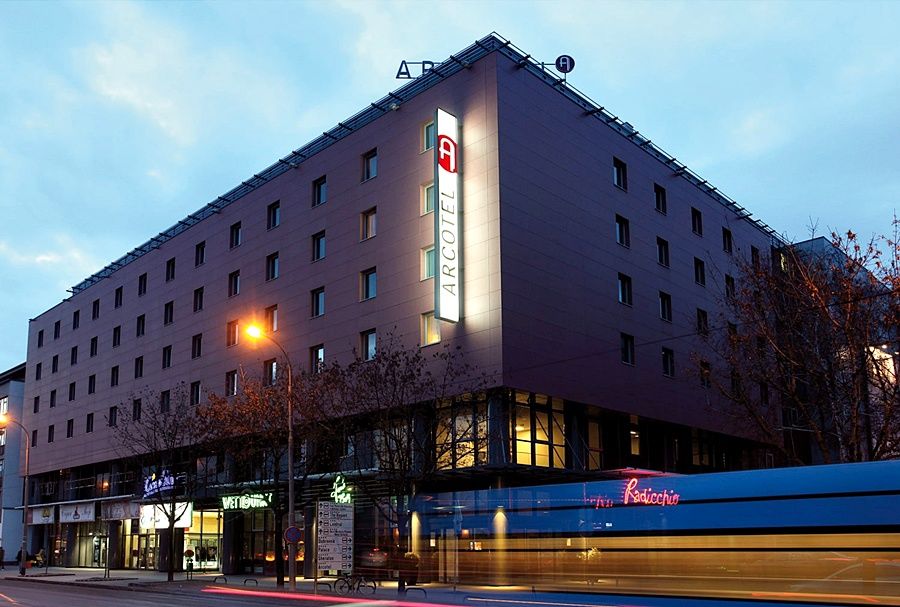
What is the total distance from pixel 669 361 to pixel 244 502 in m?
22.9

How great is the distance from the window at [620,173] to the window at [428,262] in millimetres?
11178

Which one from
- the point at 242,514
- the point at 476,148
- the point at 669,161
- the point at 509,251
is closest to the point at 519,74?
the point at 476,148

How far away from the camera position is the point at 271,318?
46.9m

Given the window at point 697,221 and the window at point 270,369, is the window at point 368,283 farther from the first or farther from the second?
the window at point 697,221

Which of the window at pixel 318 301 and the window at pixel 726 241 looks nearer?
the window at pixel 318 301

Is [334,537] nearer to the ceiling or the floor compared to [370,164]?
nearer to the floor

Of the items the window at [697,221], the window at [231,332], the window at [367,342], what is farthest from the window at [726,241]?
the window at [231,332]

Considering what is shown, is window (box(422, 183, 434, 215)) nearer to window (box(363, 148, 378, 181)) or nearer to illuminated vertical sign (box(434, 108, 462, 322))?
illuminated vertical sign (box(434, 108, 462, 322))

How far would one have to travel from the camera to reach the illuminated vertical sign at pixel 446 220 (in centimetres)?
3509

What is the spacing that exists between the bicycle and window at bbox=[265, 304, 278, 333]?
16.6 metres

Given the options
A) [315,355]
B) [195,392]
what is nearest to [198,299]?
[195,392]

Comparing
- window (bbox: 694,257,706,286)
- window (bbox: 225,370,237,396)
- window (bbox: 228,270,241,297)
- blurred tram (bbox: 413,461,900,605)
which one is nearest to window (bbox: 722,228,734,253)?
window (bbox: 694,257,706,286)

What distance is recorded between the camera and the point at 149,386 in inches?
2242

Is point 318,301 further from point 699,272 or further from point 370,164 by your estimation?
point 699,272
